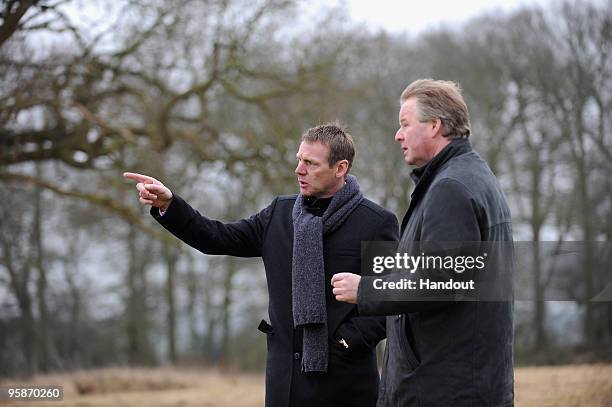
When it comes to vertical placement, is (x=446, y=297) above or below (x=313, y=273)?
below

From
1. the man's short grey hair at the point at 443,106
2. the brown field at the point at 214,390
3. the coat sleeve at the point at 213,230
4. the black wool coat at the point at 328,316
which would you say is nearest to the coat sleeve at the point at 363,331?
the black wool coat at the point at 328,316

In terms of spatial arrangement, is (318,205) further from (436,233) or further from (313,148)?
(436,233)

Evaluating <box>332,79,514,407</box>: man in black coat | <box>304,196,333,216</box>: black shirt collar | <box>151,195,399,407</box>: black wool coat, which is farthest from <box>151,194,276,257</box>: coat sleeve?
<box>332,79,514,407</box>: man in black coat

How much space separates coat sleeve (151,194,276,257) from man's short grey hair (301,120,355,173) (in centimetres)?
41

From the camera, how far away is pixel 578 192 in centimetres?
1920

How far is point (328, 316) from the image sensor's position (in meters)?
3.36

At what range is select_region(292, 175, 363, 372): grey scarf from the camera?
329 centimetres

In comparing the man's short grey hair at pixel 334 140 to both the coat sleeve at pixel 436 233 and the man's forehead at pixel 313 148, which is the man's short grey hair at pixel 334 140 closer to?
the man's forehead at pixel 313 148

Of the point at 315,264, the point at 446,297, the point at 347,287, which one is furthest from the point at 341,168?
the point at 446,297

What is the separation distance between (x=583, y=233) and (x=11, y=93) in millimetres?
14005

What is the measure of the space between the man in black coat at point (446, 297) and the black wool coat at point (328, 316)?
1.76 ft

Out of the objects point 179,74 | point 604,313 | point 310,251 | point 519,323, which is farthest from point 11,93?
point 519,323

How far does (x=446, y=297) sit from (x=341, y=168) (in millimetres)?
1063

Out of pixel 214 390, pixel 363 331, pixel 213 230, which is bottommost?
pixel 214 390
